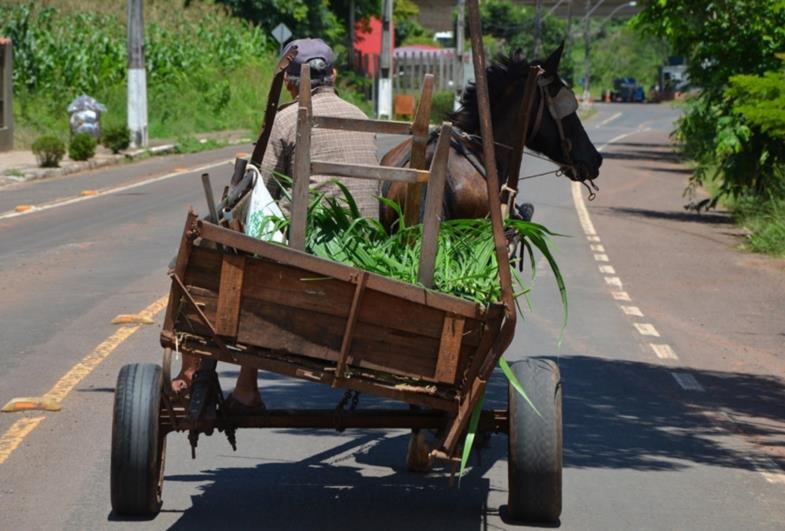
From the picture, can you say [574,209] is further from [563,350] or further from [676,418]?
[676,418]

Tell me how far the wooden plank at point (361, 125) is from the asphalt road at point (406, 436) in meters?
1.21

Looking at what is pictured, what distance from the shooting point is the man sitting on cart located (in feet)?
22.9

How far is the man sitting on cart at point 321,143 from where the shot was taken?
6988 mm

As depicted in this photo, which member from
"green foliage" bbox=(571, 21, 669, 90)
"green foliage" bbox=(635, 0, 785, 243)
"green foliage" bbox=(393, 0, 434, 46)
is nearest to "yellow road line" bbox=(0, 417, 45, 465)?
"green foliage" bbox=(635, 0, 785, 243)

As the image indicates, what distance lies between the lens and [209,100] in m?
49.1

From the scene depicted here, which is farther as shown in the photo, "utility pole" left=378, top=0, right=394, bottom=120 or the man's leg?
"utility pole" left=378, top=0, right=394, bottom=120

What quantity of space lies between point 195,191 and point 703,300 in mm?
12761

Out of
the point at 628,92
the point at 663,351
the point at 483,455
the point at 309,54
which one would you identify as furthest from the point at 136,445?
the point at 628,92

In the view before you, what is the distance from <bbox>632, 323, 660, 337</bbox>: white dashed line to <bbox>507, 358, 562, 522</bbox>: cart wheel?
240 inches

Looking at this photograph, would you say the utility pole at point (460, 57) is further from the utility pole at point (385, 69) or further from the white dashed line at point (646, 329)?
the white dashed line at point (646, 329)

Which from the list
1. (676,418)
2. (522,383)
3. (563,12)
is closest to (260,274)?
(522,383)

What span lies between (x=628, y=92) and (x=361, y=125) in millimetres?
107048

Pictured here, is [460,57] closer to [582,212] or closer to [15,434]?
[582,212]

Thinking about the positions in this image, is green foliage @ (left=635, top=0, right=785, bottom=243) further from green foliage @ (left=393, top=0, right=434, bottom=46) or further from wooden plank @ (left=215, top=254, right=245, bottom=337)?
green foliage @ (left=393, top=0, right=434, bottom=46)
